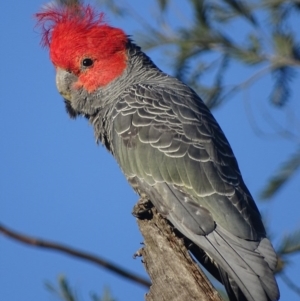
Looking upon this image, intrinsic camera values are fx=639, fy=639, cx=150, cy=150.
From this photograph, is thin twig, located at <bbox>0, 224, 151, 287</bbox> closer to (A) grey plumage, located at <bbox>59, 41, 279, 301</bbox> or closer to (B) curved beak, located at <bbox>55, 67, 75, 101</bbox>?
(A) grey plumage, located at <bbox>59, 41, 279, 301</bbox>

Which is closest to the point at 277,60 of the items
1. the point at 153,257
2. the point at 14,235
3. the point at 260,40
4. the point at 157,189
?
the point at 260,40

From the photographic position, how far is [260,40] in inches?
251

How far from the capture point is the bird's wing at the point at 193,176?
4789 millimetres

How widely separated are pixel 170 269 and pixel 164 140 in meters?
1.31

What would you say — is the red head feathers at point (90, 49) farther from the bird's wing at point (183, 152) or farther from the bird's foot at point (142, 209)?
the bird's foot at point (142, 209)

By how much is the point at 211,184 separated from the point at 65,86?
1997 millimetres

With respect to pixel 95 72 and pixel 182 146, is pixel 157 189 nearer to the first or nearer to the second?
pixel 182 146

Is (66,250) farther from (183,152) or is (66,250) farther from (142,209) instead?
(183,152)

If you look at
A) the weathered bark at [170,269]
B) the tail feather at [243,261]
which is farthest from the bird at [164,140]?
the weathered bark at [170,269]

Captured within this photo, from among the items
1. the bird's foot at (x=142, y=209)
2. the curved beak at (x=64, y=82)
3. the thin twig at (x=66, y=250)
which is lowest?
the thin twig at (x=66, y=250)

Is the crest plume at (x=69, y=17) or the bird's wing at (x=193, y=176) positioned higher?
the crest plume at (x=69, y=17)

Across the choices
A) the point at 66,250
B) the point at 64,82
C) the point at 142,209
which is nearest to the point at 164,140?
the point at 142,209

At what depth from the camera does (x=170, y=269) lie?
15.3 ft

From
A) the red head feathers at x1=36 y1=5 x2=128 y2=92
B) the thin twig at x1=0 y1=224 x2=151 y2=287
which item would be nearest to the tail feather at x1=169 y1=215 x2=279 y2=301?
the thin twig at x1=0 y1=224 x2=151 y2=287
